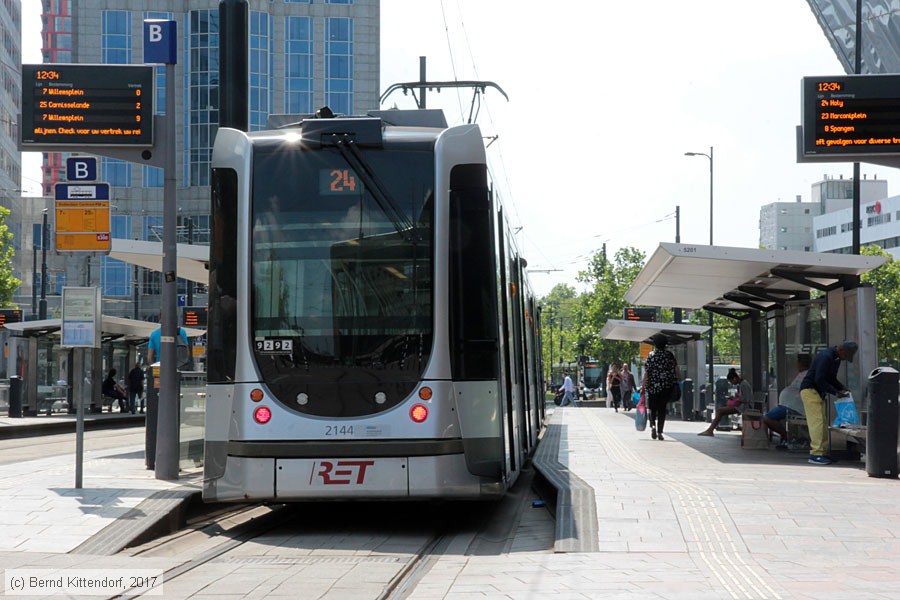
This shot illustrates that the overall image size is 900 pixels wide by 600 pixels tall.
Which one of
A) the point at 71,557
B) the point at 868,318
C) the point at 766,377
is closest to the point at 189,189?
the point at 766,377

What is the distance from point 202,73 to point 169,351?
218ft

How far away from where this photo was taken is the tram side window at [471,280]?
385 inches

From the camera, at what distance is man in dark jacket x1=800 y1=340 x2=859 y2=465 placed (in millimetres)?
14875

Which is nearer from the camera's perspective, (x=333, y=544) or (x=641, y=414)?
(x=333, y=544)

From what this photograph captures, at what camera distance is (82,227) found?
11.7 meters

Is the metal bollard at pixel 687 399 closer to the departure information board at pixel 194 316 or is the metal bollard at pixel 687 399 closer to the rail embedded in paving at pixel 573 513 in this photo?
the departure information board at pixel 194 316

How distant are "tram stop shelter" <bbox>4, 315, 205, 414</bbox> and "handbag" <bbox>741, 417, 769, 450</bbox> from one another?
17492mm

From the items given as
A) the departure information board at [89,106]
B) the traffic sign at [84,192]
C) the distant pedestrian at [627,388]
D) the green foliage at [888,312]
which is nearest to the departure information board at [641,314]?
the distant pedestrian at [627,388]

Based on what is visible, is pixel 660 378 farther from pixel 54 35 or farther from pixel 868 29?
pixel 54 35

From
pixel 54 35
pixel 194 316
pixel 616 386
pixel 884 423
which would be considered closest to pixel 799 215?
pixel 54 35

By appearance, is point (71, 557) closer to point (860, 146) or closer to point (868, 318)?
point (868, 318)

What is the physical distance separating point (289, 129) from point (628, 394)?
120 feet

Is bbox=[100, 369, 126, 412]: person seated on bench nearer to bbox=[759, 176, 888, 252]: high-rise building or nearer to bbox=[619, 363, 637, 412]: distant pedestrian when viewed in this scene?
bbox=[619, 363, 637, 412]: distant pedestrian

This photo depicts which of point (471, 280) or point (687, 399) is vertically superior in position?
point (471, 280)
